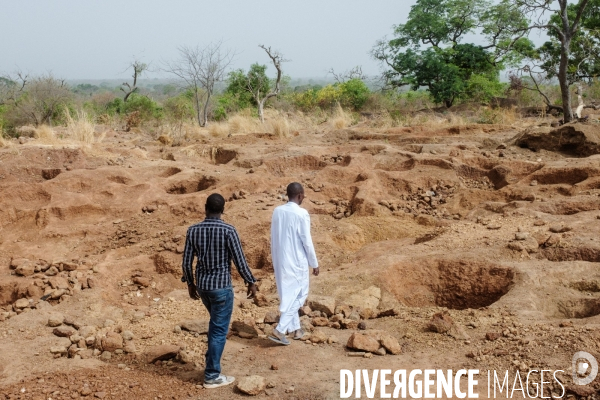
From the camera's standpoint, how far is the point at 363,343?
368 centimetres

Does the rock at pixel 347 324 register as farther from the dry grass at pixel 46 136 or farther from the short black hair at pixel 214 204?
the dry grass at pixel 46 136

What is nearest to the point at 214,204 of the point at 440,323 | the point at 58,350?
the point at 58,350

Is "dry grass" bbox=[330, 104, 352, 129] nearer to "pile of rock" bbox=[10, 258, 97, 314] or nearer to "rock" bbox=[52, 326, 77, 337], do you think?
"pile of rock" bbox=[10, 258, 97, 314]

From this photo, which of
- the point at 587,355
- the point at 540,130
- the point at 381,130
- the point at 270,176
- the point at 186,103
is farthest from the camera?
the point at 186,103

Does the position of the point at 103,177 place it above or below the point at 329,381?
above

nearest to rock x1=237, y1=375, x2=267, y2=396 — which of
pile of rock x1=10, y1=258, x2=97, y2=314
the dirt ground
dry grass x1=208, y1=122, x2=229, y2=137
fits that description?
the dirt ground

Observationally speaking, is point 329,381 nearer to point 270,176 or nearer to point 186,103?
point 270,176

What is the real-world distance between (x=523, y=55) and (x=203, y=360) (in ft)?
56.7

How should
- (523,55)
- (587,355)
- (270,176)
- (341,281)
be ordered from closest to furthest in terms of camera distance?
(587,355), (341,281), (270,176), (523,55)

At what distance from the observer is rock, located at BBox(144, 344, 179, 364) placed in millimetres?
3701

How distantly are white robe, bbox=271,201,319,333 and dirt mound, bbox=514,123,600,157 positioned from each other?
6.61 m

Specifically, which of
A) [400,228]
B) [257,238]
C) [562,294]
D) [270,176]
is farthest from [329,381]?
[270,176]

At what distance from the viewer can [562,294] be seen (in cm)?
439

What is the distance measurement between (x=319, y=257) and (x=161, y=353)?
8.50ft
